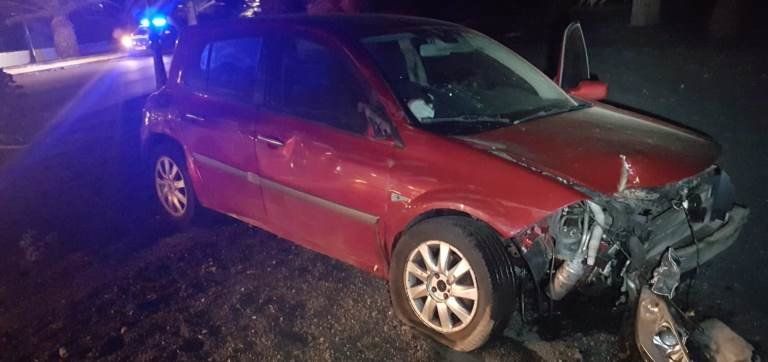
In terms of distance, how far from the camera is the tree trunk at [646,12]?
806 cm

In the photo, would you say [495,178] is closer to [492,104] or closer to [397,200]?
[397,200]

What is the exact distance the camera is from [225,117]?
155 inches

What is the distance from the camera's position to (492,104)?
3424 millimetres

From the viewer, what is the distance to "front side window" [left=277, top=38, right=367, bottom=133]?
326 cm

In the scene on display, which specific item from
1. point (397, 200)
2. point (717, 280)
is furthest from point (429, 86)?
point (717, 280)

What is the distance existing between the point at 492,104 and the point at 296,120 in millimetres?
1212

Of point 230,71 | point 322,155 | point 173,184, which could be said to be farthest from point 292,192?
point 173,184

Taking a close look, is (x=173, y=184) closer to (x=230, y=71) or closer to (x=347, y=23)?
(x=230, y=71)

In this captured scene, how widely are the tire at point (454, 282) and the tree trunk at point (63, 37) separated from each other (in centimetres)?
3049

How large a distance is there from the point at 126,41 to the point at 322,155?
2768 centimetres

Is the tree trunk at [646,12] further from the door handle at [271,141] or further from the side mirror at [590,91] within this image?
the door handle at [271,141]

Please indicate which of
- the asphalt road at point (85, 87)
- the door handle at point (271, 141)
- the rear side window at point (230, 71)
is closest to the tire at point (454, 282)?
the door handle at point (271, 141)

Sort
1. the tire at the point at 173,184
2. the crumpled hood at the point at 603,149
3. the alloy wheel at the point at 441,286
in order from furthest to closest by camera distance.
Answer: the tire at the point at 173,184
the alloy wheel at the point at 441,286
the crumpled hood at the point at 603,149

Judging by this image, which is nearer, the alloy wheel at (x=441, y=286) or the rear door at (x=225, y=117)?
the alloy wheel at (x=441, y=286)
